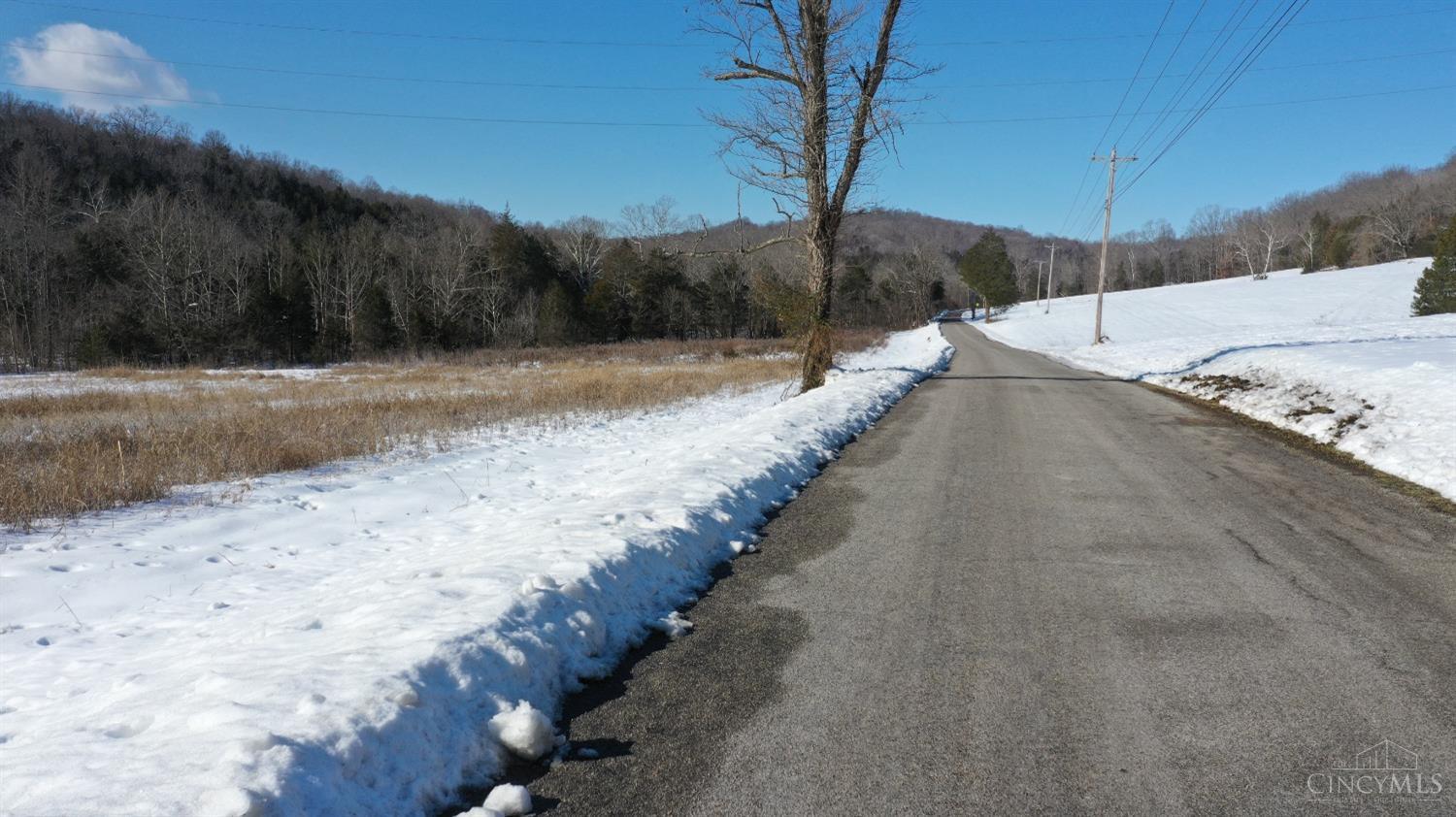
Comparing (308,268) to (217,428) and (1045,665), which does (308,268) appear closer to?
(217,428)

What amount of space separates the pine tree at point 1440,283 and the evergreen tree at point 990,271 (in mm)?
43822

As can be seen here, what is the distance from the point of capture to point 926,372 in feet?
75.1

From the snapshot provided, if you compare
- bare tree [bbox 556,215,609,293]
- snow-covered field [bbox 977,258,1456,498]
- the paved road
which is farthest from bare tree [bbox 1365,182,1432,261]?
the paved road

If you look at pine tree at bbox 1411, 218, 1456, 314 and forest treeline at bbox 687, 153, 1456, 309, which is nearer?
pine tree at bbox 1411, 218, 1456, 314

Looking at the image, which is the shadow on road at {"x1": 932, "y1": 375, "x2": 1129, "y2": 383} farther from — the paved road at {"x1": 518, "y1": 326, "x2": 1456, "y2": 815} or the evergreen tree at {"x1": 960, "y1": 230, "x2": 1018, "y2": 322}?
the evergreen tree at {"x1": 960, "y1": 230, "x2": 1018, "y2": 322}

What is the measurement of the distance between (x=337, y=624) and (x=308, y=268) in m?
63.1

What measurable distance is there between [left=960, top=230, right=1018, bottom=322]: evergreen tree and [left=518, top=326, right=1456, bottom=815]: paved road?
8478 cm

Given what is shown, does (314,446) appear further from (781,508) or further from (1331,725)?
(1331,725)

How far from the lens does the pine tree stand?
41.7 metres

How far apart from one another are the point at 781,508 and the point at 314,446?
716 centimetres

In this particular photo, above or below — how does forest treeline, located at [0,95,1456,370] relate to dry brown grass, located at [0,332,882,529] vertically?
above

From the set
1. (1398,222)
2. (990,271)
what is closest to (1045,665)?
(990,271)

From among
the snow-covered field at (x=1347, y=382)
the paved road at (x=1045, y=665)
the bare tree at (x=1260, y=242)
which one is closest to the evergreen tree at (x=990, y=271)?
the bare tree at (x=1260, y=242)

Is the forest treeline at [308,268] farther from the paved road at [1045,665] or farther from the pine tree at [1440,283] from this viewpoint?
the pine tree at [1440,283]
